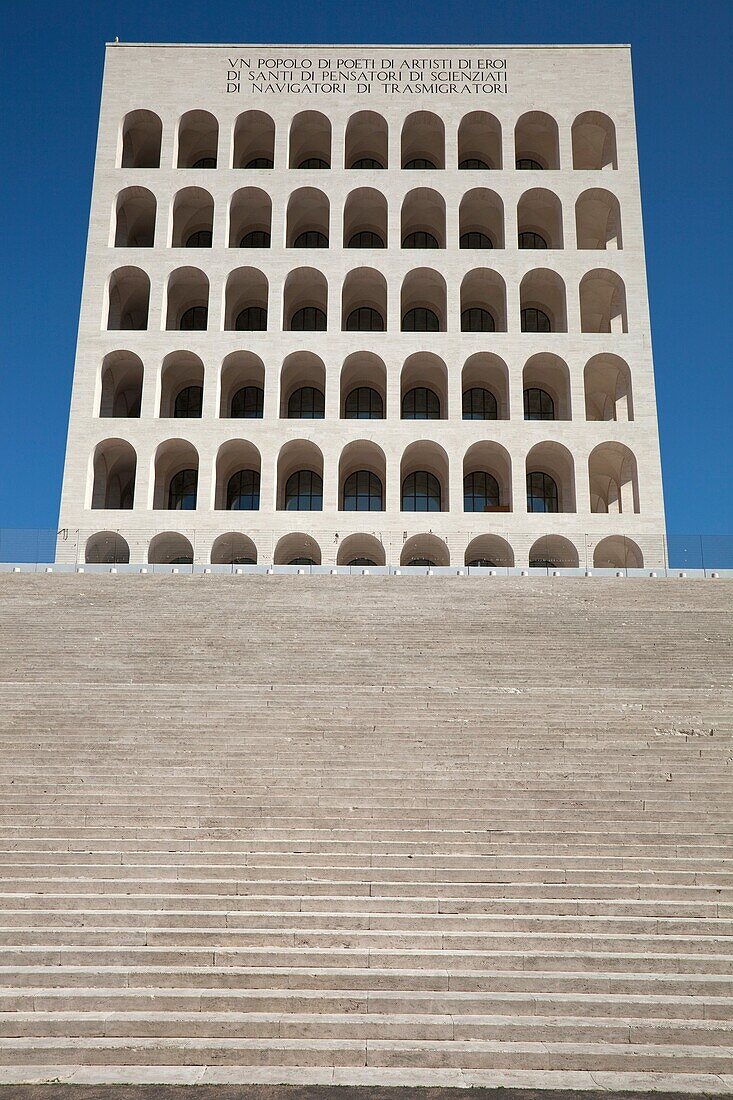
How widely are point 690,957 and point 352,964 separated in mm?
2965

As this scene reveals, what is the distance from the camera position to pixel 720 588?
21.7 m

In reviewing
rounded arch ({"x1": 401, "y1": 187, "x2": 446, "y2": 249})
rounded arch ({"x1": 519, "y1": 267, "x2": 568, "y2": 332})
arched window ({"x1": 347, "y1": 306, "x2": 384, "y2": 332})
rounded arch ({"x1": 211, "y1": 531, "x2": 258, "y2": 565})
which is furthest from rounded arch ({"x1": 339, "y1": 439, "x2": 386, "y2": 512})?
rounded arch ({"x1": 401, "y1": 187, "x2": 446, "y2": 249})

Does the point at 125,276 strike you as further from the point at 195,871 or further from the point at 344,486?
the point at 195,871

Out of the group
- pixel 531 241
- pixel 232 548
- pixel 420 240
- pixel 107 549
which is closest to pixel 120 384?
pixel 107 549

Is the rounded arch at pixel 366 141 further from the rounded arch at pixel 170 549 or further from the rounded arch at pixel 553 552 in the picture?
the rounded arch at pixel 553 552

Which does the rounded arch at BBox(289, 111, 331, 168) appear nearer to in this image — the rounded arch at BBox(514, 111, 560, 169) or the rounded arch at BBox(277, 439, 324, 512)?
the rounded arch at BBox(514, 111, 560, 169)

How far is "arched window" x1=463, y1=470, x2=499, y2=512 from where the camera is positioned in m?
37.7

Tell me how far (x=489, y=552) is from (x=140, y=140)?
71.8 feet

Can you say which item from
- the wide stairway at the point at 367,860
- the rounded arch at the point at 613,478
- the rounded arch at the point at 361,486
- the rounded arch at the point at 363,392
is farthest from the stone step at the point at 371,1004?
the rounded arch at the point at 363,392

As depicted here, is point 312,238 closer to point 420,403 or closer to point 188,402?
point 420,403

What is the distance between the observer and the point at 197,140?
4000 centimetres

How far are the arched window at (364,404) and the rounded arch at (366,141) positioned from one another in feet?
28.3

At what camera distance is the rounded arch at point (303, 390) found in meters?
37.3

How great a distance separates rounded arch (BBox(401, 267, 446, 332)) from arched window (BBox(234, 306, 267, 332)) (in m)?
5.59
